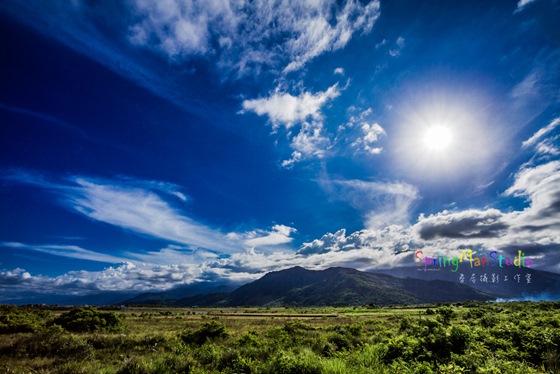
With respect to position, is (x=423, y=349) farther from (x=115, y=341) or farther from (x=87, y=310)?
(x=87, y=310)

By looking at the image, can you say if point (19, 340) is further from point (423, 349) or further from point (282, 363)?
point (423, 349)

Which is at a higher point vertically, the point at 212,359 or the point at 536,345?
the point at 536,345

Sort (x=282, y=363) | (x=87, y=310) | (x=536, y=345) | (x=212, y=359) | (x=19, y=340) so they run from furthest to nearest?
(x=87, y=310) → (x=19, y=340) → (x=212, y=359) → (x=536, y=345) → (x=282, y=363)

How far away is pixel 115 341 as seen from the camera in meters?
18.0

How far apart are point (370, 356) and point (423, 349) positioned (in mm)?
2272

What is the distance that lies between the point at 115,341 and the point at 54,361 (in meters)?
5.67

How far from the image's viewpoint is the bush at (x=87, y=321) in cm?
2783

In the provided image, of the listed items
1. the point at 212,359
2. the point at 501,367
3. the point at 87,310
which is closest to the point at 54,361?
the point at 212,359

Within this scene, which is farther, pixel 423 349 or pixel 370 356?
pixel 370 356

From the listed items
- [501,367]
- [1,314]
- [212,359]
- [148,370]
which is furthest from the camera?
[1,314]

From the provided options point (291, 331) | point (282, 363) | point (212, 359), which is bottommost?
point (291, 331)

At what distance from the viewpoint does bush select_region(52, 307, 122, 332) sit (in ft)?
91.3

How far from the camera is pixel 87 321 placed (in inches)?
1145

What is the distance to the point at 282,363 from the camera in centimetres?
960
